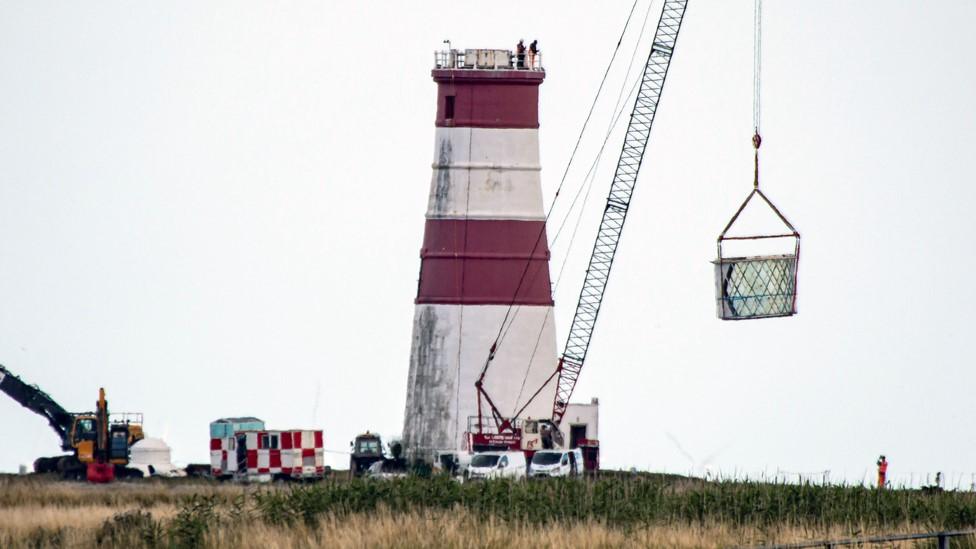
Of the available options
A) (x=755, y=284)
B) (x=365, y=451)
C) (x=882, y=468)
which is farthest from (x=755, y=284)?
(x=365, y=451)

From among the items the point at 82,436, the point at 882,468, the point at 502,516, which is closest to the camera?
the point at 502,516

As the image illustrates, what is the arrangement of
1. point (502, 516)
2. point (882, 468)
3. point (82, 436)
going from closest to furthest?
point (502, 516) → point (882, 468) → point (82, 436)

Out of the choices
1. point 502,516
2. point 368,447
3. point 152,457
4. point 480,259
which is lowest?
point 502,516

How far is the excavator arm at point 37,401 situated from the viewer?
77000 mm

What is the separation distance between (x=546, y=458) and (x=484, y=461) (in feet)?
6.66

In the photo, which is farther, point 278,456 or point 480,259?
point 480,259

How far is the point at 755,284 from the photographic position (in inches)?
1665

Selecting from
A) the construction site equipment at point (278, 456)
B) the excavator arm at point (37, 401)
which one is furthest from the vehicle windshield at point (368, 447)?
the excavator arm at point (37, 401)

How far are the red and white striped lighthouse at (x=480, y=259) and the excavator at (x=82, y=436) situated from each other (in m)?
10.6

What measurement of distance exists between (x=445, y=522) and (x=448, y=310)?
107ft

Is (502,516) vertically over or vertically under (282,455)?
under

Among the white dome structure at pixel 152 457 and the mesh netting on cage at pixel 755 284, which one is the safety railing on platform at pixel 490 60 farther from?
the mesh netting on cage at pixel 755 284

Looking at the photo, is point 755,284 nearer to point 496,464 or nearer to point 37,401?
point 496,464

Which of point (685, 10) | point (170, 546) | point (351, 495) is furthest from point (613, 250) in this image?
point (170, 546)
